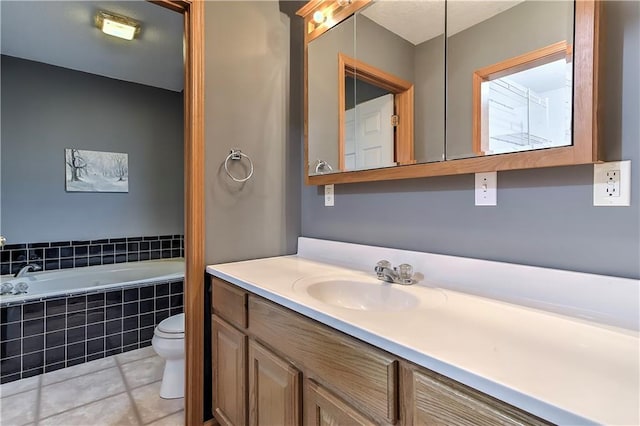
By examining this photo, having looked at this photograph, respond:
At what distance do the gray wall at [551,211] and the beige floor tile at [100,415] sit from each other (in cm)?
160

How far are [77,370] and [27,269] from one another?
102 cm

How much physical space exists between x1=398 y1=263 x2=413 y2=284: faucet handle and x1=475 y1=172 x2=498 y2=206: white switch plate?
1.07ft

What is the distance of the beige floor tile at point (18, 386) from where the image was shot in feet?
6.11

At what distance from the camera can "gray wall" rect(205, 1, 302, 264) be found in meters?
1.51

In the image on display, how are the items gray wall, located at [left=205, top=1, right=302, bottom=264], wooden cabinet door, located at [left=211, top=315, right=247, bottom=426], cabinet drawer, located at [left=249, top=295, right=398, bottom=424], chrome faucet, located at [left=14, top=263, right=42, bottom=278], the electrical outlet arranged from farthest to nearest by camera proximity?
1. chrome faucet, located at [left=14, top=263, right=42, bottom=278]
2. gray wall, located at [left=205, top=1, right=302, bottom=264]
3. wooden cabinet door, located at [left=211, top=315, right=247, bottom=426]
4. the electrical outlet
5. cabinet drawer, located at [left=249, top=295, right=398, bottom=424]

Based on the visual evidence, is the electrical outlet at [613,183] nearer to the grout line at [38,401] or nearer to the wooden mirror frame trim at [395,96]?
the wooden mirror frame trim at [395,96]

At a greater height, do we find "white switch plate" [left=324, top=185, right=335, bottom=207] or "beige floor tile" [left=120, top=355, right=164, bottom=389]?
"white switch plate" [left=324, top=185, right=335, bottom=207]

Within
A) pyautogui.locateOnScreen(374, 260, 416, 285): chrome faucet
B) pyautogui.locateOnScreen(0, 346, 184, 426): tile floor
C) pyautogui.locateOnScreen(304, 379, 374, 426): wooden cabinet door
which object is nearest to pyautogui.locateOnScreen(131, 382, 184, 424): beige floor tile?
pyautogui.locateOnScreen(0, 346, 184, 426): tile floor

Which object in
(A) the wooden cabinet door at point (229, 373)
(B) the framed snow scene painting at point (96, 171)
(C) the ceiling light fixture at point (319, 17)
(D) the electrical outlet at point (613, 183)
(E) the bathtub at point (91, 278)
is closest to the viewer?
(D) the electrical outlet at point (613, 183)

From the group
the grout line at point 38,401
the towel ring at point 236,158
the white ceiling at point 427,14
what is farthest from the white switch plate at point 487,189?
the grout line at point 38,401

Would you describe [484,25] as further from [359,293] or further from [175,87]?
[175,87]

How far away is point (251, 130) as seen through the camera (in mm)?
1640

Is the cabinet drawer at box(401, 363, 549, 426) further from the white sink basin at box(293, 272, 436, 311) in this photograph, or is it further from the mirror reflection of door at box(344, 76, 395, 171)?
the mirror reflection of door at box(344, 76, 395, 171)

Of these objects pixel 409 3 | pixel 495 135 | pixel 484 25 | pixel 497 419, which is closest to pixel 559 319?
pixel 497 419
